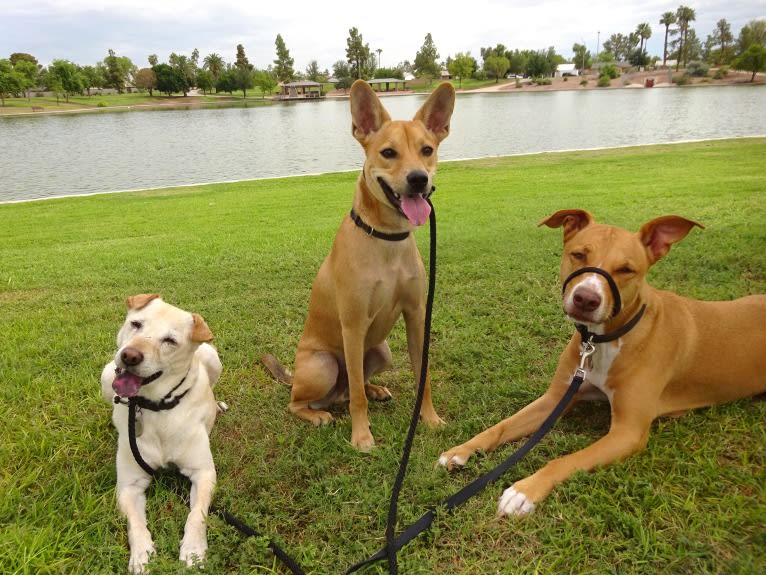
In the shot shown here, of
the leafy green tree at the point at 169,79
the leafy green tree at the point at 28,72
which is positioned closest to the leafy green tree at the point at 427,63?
the leafy green tree at the point at 169,79

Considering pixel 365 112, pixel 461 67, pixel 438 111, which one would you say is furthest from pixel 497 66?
pixel 365 112

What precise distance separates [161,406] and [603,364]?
2710 mm

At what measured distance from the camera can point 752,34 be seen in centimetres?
10625

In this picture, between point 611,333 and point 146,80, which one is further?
point 146,80

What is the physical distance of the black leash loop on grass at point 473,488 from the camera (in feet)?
8.06

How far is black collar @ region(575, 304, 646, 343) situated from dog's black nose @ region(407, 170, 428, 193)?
52.0 inches

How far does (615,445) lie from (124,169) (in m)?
23.7

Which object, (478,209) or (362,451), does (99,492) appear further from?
(478,209)

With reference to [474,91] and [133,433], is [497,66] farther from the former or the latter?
[133,433]

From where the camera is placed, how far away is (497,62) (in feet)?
407

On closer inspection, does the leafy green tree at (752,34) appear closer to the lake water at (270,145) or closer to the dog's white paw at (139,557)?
the lake water at (270,145)

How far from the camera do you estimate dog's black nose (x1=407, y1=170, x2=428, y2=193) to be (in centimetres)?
311

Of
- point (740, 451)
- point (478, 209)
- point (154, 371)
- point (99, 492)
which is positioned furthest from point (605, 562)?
point (478, 209)

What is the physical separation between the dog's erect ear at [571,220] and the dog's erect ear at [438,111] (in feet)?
3.26
